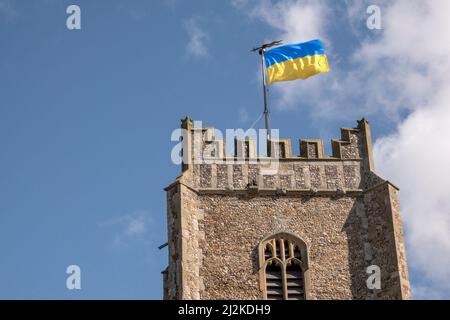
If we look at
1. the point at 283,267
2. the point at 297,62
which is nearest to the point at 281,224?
the point at 283,267

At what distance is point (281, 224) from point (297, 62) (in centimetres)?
709

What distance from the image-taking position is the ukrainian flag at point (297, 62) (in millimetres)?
51375

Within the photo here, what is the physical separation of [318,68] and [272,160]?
4.48m

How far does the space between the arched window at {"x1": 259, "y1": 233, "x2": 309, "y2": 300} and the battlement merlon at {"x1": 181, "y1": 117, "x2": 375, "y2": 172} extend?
10.9 feet

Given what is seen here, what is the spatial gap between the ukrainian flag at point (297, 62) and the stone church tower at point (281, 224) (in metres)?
3.15

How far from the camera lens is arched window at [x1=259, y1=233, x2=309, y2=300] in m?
45.8

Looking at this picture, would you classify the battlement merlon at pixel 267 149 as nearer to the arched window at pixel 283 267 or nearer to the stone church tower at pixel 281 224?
the stone church tower at pixel 281 224

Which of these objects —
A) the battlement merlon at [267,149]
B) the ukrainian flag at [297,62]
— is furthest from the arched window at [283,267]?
the ukrainian flag at [297,62]

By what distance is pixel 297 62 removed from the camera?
5150 cm

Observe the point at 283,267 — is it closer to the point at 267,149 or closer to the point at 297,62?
the point at 267,149
